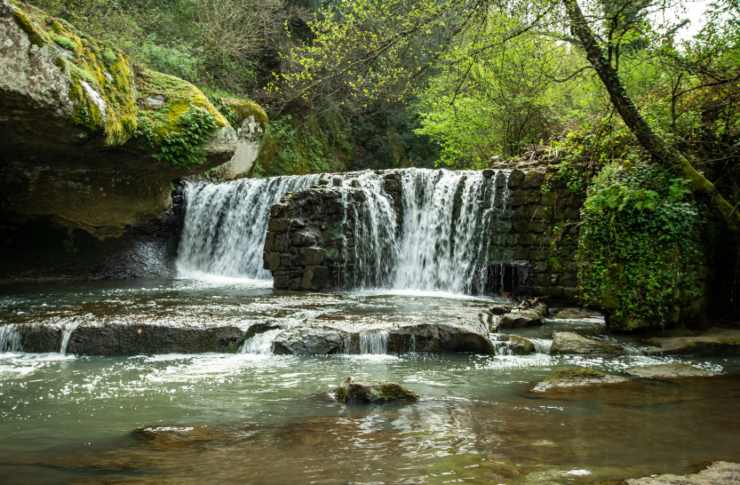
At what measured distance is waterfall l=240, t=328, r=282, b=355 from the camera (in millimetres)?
6766

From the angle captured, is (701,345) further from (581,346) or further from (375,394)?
(375,394)

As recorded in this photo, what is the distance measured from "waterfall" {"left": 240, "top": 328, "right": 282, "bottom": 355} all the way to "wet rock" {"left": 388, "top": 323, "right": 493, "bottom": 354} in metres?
1.35

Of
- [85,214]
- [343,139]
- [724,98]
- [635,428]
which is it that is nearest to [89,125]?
[85,214]

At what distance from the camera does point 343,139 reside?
85.4 feet

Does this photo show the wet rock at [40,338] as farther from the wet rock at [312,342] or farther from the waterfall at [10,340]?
the wet rock at [312,342]

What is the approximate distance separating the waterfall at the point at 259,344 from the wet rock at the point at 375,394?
7.33 ft

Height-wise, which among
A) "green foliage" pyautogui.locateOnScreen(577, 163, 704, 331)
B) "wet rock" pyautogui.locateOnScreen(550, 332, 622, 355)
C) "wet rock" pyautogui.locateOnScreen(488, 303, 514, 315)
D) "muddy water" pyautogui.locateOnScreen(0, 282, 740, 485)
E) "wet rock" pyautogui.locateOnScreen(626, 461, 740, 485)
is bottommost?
"muddy water" pyautogui.locateOnScreen(0, 282, 740, 485)

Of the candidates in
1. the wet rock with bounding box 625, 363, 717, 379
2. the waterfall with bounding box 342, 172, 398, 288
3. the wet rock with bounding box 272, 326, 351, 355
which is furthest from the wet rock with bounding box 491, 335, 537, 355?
the waterfall with bounding box 342, 172, 398, 288

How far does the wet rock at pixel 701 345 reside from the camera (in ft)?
21.2

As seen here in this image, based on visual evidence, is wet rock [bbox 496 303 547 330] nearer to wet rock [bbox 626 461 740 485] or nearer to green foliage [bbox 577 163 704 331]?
green foliage [bbox 577 163 704 331]

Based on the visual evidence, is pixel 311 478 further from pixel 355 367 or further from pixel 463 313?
pixel 463 313

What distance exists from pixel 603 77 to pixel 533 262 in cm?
386

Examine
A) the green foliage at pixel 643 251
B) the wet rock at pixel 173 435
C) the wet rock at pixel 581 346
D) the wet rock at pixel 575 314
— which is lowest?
the wet rock at pixel 173 435

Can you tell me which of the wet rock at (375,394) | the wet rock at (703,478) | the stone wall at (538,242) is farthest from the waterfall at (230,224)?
the wet rock at (703,478)
